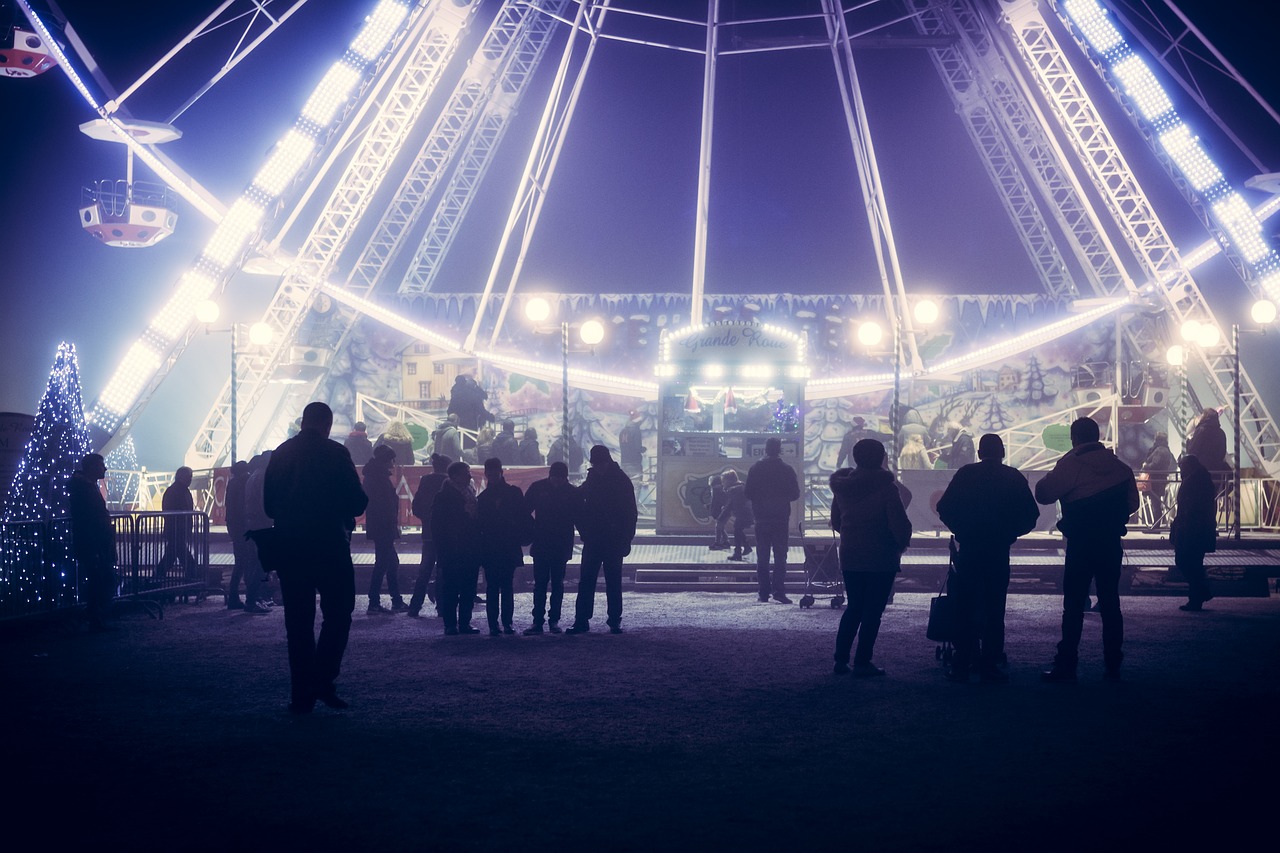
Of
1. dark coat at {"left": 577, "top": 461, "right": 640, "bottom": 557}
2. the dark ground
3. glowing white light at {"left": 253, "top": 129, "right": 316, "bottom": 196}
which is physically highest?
glowing white light at {"left": 253, "top": 129, "right": 316, "bottom": 196}

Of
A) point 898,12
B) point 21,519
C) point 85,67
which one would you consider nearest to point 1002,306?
point 898,12

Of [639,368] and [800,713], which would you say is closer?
[800,713]

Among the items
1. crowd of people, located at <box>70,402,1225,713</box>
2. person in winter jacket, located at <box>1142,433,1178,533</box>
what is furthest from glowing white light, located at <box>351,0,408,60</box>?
person in winter jacket, located at <box>1142,433,1178,533</box>

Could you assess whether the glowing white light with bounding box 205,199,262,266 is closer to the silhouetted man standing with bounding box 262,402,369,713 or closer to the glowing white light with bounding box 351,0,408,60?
the glowing white light with bounding box 351,0,408,60

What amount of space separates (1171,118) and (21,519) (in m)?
24.6

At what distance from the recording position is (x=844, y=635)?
31.7 feet

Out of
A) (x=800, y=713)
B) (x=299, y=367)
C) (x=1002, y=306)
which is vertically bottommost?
(x=800, y=713)

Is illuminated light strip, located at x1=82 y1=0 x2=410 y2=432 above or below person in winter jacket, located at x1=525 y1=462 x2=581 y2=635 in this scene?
above

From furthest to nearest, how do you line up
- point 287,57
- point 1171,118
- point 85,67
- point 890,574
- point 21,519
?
point 287,57, point 1171,118, point 85,67, point 21,519, point 890,574

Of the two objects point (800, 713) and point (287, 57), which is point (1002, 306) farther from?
point (800, 713)

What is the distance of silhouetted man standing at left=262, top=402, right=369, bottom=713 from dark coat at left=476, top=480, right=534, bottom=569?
440cm

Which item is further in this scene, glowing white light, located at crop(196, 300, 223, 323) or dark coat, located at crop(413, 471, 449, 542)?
glowing white light, located at crop(196, 300, 223, 323)

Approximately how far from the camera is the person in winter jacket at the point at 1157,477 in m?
22.0

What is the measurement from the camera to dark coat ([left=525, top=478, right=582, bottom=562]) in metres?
12.6
